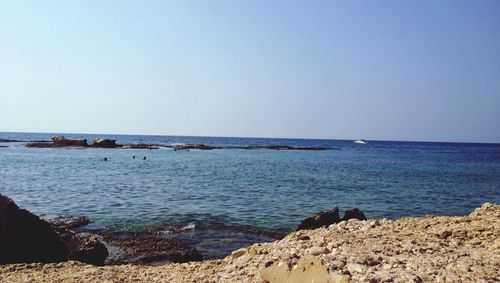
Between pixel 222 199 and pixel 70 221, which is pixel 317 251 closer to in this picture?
pixel 70 221

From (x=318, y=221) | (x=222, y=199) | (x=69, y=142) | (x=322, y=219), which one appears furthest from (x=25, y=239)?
(x=69, y=142)

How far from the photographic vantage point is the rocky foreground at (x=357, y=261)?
603 cm

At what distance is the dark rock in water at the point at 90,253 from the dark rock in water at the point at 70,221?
585cm

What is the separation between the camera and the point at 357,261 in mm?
6637

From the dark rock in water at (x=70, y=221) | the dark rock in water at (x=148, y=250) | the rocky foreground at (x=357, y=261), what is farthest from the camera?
the dark rock in water at (x=70, y=221)

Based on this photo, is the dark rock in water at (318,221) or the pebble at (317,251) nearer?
the pebble at (317,251)

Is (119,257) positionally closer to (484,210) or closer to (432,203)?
(484,210)

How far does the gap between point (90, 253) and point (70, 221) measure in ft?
23.7

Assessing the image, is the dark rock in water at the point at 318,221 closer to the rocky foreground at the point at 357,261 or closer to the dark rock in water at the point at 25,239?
the rocky foreground at the point at 357,261

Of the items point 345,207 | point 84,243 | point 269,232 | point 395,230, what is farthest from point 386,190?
point 84,243

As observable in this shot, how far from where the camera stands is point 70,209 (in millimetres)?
20844

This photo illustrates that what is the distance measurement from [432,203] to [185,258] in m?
18.4

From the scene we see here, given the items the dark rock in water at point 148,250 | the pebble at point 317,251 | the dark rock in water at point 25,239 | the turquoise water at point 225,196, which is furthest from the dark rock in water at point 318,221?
the dark rock in water at point 25,239

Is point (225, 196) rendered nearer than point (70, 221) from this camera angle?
No
